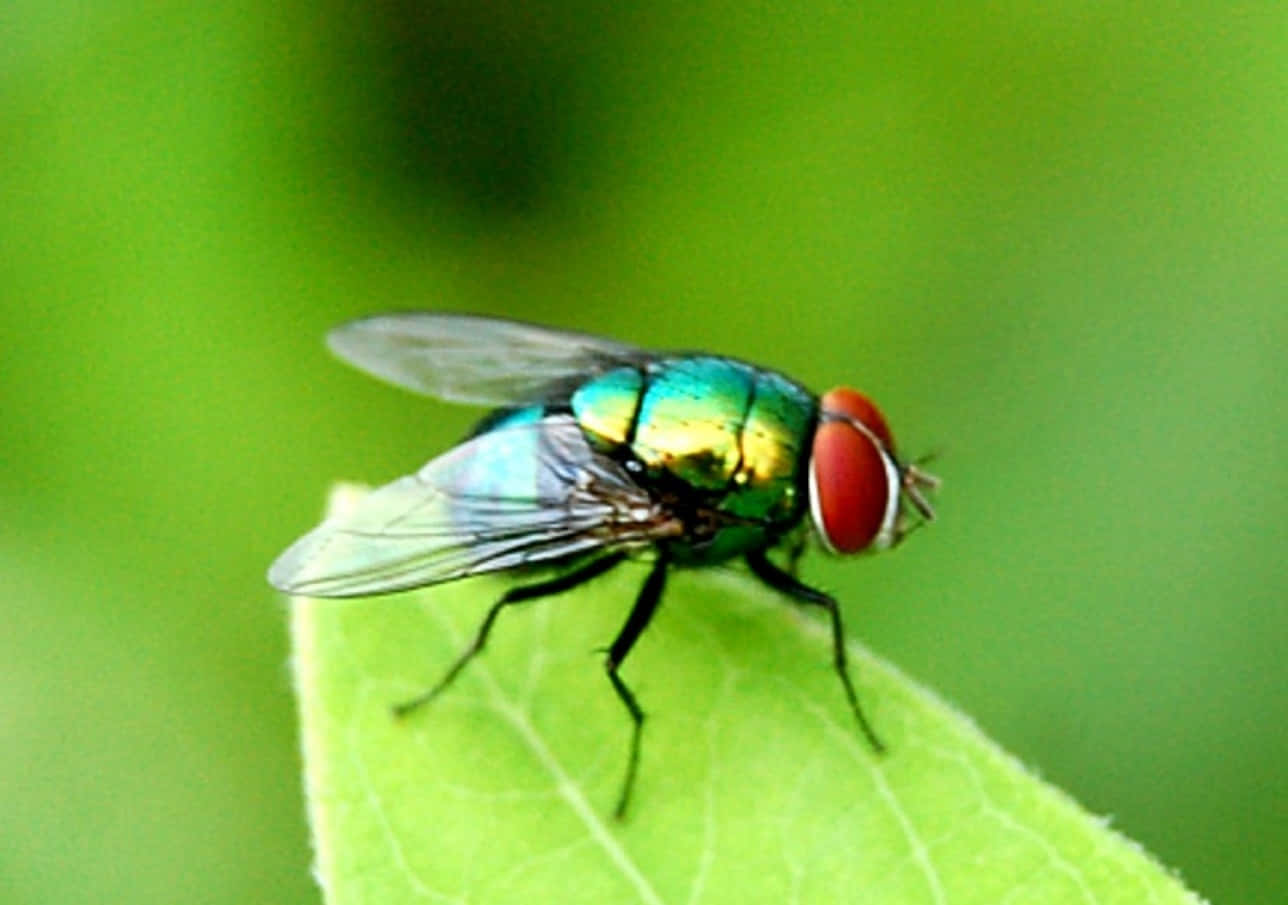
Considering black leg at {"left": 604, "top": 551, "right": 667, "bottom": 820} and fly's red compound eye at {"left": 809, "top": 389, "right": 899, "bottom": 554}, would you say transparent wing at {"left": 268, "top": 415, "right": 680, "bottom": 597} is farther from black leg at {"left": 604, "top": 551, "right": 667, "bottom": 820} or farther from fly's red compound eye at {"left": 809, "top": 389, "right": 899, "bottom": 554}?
fly's red compound eye at {"left": 809, "top": 389, "right": 899, "bottom": 554}

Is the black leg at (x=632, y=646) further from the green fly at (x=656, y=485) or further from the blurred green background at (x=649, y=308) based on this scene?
the blurred green background at (x=649, y=308)

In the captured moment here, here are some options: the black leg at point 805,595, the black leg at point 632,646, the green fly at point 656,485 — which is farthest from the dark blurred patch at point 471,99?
the black leg at point 632,646

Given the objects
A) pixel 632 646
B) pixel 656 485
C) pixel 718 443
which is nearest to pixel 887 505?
pixel 718 443

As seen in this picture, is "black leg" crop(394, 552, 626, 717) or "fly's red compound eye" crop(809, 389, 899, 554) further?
"fly's red compound eye" crop(809, 389, 899, 554)

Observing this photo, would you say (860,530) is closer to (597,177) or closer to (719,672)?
Result: (719,672)

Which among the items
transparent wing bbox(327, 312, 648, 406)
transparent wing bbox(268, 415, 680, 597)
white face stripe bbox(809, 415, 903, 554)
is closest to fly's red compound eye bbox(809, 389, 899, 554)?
white face stripe bbox(809, 415, 903, 554)

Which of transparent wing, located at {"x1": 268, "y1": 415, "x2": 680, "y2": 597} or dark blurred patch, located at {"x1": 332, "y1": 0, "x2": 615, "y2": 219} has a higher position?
dark blurred patch, located at {"x1": 332, "y1": 0, "x2": 615, "y2": 219}
